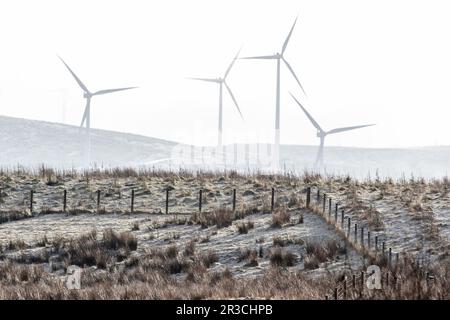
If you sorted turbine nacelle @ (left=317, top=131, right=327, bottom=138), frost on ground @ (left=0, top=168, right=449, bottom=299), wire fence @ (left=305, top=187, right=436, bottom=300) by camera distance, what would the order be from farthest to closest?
1. turbine nacelle @ (left=317, top=131, right=327, bottom=138)
2. wire fence @ (left=305, top=187, right=436, bottom=300)
3. frost on ground @ (left=0, top=168, right=449, bottom=299)

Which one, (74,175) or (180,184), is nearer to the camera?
(180,184)

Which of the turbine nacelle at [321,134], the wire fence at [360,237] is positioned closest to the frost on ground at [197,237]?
the wire fence at [360,237]

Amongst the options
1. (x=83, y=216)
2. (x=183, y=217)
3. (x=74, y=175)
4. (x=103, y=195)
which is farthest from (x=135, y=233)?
(x=74, y=175)

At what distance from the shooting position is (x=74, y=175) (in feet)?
136

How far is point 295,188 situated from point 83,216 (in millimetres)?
9130

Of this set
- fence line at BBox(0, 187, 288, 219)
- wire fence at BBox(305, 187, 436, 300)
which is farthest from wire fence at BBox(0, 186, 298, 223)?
wire fence at BBox(305, 187, 436, 300)

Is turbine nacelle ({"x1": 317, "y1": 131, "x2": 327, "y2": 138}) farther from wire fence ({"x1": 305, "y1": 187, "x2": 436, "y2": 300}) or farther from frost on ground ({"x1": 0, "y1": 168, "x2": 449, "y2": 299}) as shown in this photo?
wire fence ({"x1": 305, "y1": 187, "x2": 436, "y2": 300})

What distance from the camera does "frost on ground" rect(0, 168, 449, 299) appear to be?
18266mm

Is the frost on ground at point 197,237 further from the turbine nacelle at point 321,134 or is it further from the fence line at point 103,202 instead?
the turbine nacelle at point 321,134

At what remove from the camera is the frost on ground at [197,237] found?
18.3m

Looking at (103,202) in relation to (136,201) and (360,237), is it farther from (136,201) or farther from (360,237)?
(360,237)

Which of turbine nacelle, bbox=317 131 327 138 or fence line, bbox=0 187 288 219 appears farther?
turbine nacelle, bbox=317 131 327 138

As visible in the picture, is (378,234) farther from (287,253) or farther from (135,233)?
(135,233)
